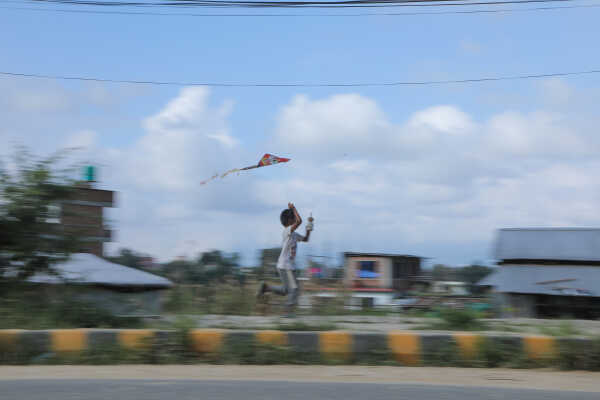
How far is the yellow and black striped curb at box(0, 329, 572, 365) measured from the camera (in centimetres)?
684

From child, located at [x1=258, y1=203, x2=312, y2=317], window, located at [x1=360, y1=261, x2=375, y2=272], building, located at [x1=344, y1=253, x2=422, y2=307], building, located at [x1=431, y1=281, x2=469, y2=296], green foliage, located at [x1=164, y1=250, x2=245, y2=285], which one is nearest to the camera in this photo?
child, located at [x1=258, y1=203, x2=312, y2=317]

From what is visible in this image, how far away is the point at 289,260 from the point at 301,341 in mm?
2411

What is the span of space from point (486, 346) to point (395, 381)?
1393mm

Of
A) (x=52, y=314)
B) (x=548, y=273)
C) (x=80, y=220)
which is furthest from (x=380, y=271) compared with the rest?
(x=52, y=314)

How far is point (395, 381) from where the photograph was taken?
5.94 metres

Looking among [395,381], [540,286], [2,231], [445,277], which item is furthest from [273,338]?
[540,286]

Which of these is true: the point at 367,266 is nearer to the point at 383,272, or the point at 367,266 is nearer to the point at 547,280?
the point at 383,272

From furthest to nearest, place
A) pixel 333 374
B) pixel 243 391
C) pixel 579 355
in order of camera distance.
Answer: pixel 579 355 → pixel 333 374 → pixel 243 391

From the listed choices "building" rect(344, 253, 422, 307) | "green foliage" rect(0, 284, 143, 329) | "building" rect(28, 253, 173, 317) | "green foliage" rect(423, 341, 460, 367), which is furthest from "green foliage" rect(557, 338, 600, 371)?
"building" rect(344, 253, 422, 307)

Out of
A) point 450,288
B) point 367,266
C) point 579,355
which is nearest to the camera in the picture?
point 579,355

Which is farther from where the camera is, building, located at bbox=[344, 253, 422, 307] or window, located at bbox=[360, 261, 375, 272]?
window, located at bbox=[360, 261, 375, 272]

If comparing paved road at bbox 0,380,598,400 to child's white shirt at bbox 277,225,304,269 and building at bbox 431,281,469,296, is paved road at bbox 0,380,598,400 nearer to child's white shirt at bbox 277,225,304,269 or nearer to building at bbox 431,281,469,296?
child's white shirt at bbox 277,225,304,269

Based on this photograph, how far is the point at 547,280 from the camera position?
1258 cm

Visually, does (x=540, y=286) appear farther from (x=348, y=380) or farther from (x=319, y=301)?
(x=348, y=380)
